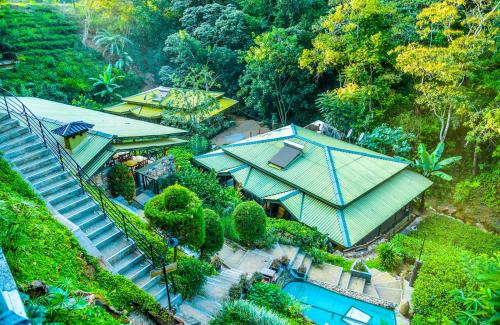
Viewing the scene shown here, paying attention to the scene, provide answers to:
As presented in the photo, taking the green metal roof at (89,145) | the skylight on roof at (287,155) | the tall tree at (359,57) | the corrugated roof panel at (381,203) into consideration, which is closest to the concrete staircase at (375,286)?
the corrugated roof panel at (381,203)

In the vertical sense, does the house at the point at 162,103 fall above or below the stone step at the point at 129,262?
below

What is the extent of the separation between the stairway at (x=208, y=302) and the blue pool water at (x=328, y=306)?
2571mm

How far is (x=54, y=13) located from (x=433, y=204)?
41.7m

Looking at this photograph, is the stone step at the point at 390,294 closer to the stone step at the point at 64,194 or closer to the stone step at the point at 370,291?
the stone step at the point at 370,291

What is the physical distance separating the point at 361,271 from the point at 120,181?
9.91 meters

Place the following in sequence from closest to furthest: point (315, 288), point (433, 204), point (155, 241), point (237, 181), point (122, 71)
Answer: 1. point (155, 241)
2. point (315, 288)
3. point (237, 181)
4. point (433, 204)
5. point (122, 71)

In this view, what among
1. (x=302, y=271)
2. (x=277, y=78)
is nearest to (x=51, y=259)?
(x=302, y=271)

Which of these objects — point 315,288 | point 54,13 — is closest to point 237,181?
point 315,288

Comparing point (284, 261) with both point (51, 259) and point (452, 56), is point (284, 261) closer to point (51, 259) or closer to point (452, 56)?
point (51, 259)

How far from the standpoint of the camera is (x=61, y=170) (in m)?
10.5

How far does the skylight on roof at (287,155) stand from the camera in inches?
728

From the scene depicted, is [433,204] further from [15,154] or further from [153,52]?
A: [153,52]

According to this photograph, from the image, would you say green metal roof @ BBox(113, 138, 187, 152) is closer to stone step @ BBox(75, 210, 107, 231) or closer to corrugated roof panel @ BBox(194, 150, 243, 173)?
corrugated roof panel @ BBox(194, 150, 243, 173)

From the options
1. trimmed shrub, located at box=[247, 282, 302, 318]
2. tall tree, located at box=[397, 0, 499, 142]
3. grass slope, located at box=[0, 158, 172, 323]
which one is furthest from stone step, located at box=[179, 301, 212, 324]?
tall tree, located at box=[397, 0, 499, 142]
